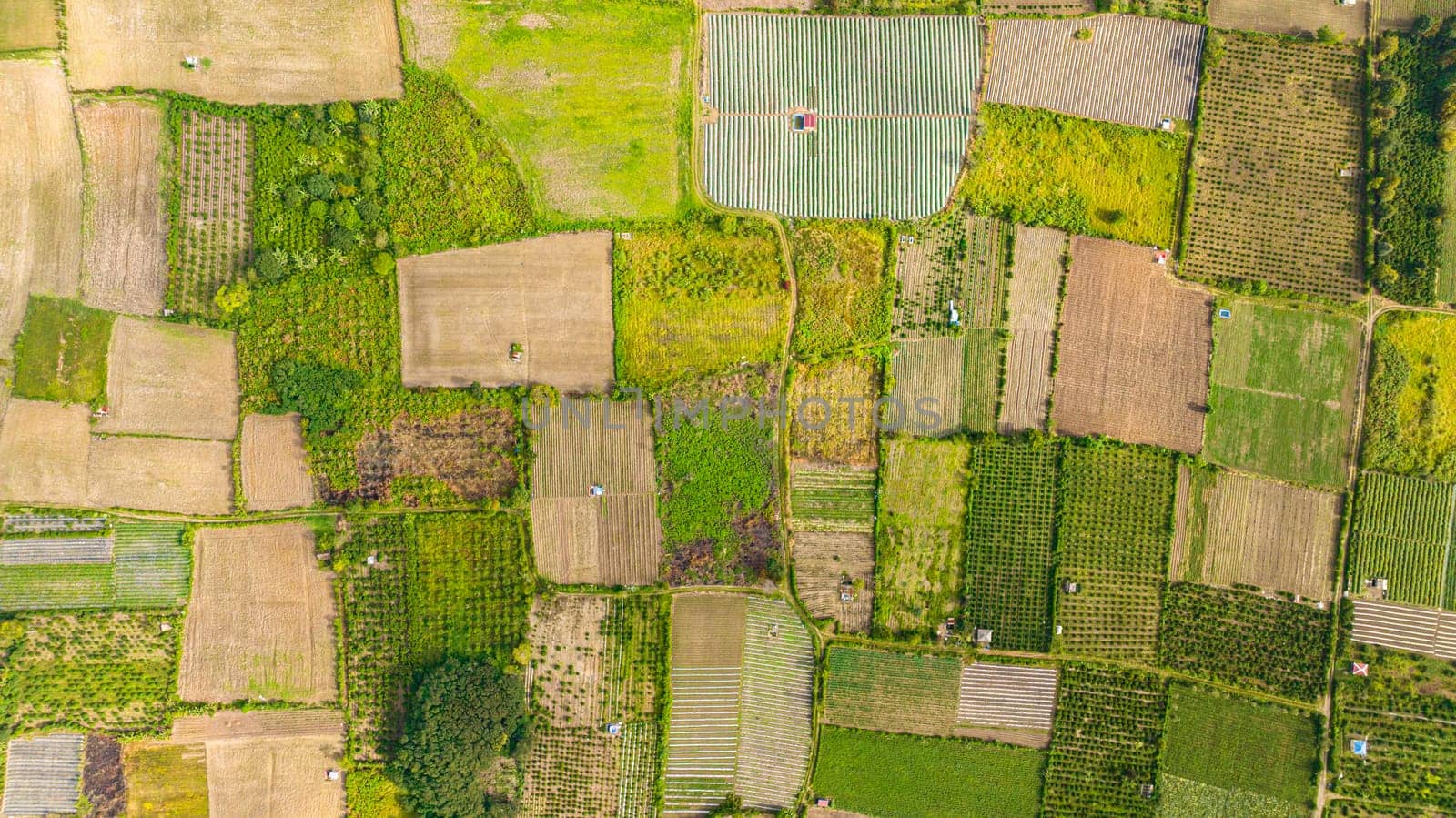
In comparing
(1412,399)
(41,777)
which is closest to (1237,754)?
(1412,399)

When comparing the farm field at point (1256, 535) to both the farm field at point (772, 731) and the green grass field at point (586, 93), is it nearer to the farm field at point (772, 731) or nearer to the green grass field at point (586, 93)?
the farm field at point (772, 731)

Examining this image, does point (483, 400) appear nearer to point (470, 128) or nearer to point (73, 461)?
point (470, 128)

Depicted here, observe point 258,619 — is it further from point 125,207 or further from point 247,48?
point 247,48

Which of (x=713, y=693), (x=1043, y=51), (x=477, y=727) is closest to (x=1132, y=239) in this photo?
(x=1043, y=51)

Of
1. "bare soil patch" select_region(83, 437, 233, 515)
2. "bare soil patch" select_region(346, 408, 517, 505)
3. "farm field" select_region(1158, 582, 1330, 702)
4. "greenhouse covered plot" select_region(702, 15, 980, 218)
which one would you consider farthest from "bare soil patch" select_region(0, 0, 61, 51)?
"farm field" select_region(1158, 582, 1330, 702)

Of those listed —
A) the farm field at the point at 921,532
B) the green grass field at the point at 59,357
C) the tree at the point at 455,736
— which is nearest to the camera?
the tree at the point at 455,736

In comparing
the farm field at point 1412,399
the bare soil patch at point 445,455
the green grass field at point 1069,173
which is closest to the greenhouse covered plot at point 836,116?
the green grass field at point 1069,173
